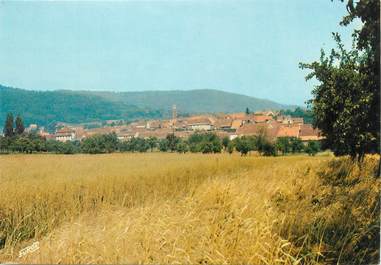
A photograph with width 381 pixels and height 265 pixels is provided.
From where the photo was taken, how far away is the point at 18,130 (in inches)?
348

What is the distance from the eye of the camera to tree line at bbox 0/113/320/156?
351 inches

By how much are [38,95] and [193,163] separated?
26.4 ft

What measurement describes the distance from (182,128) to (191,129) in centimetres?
96

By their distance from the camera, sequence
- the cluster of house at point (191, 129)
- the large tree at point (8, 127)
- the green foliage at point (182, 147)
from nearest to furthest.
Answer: the large tree at point (8, 127) → the cluster of house at point (191, 129) → the green foliage at point (182, 147)

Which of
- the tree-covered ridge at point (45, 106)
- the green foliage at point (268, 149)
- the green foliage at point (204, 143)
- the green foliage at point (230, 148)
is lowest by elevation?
the green foliage at point (268, 149)

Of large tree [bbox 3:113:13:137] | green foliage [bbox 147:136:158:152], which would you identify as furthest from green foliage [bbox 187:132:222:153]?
large tree [bbox 3:113:13:137]

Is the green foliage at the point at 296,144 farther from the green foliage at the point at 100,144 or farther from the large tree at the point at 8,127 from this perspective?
the large tree at the point at 8,127

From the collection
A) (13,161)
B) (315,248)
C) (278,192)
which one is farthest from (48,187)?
(315,248)

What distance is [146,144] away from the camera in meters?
16.4

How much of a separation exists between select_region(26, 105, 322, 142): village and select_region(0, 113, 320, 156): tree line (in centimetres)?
19

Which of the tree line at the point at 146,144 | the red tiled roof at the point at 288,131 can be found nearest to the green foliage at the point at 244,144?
the tree line at the point at 146,144

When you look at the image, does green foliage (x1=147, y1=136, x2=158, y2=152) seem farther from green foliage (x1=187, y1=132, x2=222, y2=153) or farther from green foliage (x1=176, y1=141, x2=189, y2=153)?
green foliage (x1=187, y1=132, x2=222, y2=153)

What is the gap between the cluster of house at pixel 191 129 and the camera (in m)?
12.4

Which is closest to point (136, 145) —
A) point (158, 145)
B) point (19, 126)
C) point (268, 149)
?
point (158, 145)
